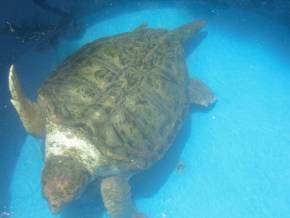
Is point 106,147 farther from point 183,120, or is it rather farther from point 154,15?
point 154,15

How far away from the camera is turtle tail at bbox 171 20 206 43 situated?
5707 millimetres

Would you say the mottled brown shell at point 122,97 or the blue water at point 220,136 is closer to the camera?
the mottled brown shell at point 122,97

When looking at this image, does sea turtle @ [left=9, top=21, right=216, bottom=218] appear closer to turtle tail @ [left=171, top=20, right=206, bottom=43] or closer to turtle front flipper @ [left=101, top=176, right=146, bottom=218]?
turtle front flipper @ [left=101, top=176, right=146, bottom=218]

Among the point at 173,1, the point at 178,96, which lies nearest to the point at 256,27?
the point at 173,1

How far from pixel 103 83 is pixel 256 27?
2872mm

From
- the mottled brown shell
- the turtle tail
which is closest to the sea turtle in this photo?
the mottled brown shell

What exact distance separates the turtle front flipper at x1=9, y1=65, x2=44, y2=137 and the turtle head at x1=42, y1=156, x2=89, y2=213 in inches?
21.9

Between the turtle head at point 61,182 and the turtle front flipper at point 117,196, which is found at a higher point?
the turtle head at point 61,182

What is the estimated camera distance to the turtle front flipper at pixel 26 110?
4.56 m

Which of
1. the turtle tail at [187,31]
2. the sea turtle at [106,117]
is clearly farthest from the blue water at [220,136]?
the sea turtle at [106,117]

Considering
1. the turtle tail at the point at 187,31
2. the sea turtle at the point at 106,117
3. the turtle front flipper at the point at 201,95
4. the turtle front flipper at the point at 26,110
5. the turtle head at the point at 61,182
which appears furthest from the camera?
the turtle tail at the point at 187,31

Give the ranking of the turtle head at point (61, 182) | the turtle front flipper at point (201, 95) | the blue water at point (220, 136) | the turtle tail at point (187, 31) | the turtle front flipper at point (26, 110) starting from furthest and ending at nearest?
the turtle tail at point (187, 31)
the turtle front flipper at point (201, 95)
the blue water at point (220, 136)
the turtle front flipper at point (26, 110)
the turtle head at point (61, 182)

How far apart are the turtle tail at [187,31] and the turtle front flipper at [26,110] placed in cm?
202

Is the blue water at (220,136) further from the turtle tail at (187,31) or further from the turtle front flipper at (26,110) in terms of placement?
the turtle front flipper at (26,110)
